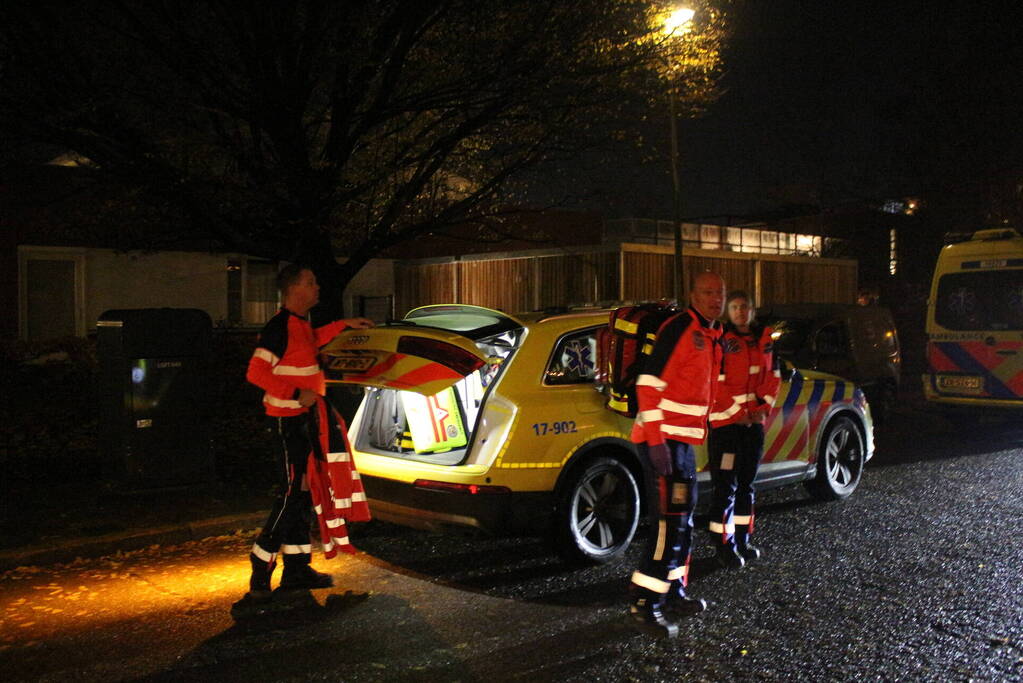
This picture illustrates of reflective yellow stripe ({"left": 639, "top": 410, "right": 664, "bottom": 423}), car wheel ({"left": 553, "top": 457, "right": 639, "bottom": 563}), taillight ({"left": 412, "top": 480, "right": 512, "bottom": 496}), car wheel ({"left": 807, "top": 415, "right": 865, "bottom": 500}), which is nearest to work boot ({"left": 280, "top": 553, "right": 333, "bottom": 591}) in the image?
taillight ({"left": 412, "top": 480, "right": 512, "bottom": 496})

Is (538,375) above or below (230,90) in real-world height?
below

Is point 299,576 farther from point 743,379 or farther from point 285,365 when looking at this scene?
point 743,379

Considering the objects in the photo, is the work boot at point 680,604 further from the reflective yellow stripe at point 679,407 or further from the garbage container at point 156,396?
the garbage container at point 156,396

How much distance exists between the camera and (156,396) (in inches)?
324

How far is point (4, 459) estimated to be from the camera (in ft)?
32.9

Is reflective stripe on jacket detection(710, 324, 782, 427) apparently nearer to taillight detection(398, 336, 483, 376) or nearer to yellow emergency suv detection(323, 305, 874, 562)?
yellow emergency suv detection(323, 305, 874, 562)

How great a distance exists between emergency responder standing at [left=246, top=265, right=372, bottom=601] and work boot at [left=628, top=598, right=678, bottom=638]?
177 centimetres

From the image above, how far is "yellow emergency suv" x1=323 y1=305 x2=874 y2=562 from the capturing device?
570 cm

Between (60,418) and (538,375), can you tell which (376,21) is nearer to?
(538,375)

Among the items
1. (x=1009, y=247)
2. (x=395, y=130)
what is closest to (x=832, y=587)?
(x=395, y=130)

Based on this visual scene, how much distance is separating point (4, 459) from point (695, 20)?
30.9ft

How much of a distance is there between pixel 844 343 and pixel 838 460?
5068 millimetres

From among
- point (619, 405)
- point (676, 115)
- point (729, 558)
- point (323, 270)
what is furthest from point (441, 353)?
point (676, 115)

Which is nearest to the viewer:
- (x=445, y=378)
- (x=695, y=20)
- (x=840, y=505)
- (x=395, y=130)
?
(x=445, y=378)
